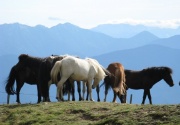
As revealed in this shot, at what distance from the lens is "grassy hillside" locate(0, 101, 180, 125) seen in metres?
10.6

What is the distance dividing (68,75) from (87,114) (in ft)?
12.9

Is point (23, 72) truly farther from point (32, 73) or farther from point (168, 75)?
point (168, 75)

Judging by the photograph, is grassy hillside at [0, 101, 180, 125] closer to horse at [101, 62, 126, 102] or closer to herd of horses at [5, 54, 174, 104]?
herd of horses at [5, 54, 174, 104]

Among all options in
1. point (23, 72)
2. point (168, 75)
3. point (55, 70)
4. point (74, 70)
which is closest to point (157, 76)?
point (168, 75)

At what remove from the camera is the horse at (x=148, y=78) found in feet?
70.7

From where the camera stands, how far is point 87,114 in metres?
12.5

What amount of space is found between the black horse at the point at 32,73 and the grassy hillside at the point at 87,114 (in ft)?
8.09

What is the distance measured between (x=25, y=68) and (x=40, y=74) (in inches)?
87.1

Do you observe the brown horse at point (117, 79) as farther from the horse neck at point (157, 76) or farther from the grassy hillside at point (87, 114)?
the grassy hillside at point (87, 114)

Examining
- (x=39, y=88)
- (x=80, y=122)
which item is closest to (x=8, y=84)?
(x=39, y=88)

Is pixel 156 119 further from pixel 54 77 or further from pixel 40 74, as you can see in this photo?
pixel 40 74

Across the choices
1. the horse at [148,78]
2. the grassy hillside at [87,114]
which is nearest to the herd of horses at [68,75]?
the horse at [148,78]

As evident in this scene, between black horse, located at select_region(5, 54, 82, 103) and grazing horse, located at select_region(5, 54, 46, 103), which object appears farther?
grazing horse, located at select_region(5, 54, 46, 103)

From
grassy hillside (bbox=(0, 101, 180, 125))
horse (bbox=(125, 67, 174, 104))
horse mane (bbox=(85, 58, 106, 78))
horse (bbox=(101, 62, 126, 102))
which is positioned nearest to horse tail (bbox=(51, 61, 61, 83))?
grassy hillside (bbox=(0, 101, 180, 125))
